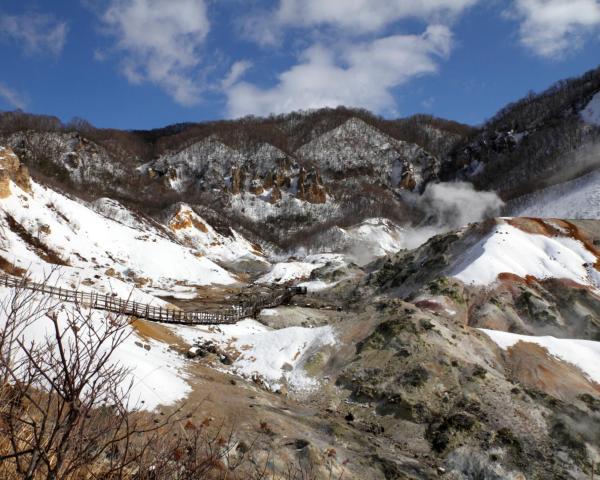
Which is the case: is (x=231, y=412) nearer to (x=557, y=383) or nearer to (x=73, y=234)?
(x=557, y=383)

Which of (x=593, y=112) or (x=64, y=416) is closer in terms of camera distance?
(x=64, y=416)

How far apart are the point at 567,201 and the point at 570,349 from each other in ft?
182

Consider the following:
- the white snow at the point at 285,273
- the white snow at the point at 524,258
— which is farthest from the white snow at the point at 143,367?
the white snow at the point at 285,273

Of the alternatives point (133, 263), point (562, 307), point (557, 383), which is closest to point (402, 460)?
point (557, 383)

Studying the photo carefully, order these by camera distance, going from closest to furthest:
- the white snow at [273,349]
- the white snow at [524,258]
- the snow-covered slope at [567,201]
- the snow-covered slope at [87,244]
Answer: the white snow at [273,349]
the white snow at [524,258]
the snow-covered slope at [87,244]
the snow-covered slope at [567,201]

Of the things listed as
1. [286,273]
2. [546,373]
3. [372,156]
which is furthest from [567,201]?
[372,156]

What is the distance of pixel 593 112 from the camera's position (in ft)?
406

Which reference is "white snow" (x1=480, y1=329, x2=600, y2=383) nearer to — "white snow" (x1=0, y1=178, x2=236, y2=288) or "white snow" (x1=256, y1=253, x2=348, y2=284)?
"white snow" (x1=0, y1=178, x2=236, y2=288)

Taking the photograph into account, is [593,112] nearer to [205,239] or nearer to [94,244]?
[205,239]

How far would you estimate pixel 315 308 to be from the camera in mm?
42250

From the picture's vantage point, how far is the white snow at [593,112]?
12131 cm

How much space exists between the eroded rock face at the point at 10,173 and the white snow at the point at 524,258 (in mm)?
46209

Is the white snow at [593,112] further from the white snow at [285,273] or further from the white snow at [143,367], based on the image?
the white snow at [143,367]

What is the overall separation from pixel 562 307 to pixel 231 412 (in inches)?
1190
